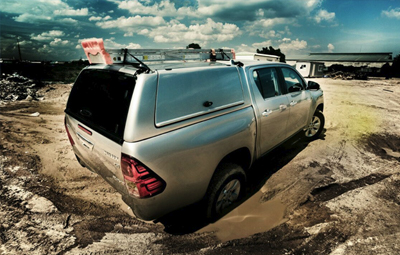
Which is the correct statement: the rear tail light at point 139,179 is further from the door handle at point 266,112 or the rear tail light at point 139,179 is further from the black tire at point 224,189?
the door handle at point 266,112

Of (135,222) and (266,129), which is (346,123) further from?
(135,222)

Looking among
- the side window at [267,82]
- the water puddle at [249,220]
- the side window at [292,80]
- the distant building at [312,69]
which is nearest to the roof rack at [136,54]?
the side window at [267,82]

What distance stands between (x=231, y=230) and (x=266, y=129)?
57.9 inches

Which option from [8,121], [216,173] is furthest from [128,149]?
[8,121]

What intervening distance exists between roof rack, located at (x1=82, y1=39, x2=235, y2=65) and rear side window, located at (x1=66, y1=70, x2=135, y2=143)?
17 centimetres

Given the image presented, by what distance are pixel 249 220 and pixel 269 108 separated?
5.21ft

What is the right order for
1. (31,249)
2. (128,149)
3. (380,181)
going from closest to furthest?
(128,149) → (31,249) → (380,181)

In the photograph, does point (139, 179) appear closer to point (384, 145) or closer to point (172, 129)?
point (172, 129)

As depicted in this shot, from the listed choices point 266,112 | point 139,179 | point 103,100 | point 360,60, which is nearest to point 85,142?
point 103,100

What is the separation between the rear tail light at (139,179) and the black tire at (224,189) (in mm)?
721

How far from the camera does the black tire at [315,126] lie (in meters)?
4.92

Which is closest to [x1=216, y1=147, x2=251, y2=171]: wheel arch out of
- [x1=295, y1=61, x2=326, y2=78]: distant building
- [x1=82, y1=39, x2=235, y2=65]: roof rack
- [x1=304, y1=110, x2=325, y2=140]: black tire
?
[x1=82, y1=39, x2=235, y2=65]: roof rack

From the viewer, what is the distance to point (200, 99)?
2246 mm

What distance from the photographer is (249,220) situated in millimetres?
2734
